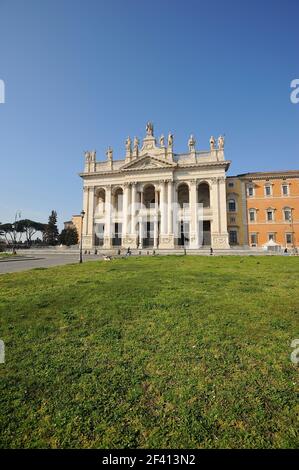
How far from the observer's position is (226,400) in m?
2.96

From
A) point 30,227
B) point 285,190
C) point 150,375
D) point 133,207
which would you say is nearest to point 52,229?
point 30,227

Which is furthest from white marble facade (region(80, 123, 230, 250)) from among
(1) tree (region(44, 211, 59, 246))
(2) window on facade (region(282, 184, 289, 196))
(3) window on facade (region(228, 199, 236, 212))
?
(1) tree (region(44, 211, 59, 246))

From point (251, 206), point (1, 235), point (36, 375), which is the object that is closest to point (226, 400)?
point (36, 375)

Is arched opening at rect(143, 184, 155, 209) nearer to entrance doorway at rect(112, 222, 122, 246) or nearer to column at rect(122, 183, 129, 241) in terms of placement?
column at rect(122, 183, 129, 241)

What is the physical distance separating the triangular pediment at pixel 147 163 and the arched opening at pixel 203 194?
788 centimetres

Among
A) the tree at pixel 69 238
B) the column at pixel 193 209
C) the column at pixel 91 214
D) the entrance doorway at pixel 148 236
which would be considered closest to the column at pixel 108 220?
the column at pixel 91 214

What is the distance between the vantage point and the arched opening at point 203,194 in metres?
47.4

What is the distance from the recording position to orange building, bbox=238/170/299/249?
4394 centimetres

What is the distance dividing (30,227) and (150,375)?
3711 inches

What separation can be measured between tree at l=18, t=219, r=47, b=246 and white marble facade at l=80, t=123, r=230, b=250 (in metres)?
46.5

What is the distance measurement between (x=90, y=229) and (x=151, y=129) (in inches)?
912

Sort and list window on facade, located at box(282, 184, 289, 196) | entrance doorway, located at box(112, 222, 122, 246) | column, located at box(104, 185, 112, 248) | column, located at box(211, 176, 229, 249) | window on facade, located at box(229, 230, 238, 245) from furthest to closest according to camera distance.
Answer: entrance doorway, located at box(112, 222, 122, 246) → column, located at box(104, 185, 112, 248) → window on facade, located at box(229, 230, 238, 245) → window on facade, located at box(282, 184, 289, 196) → column, located at box(211, 176, 229, 249)

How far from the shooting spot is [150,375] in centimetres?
346

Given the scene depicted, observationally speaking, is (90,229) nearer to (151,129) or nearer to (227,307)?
(151,129)
